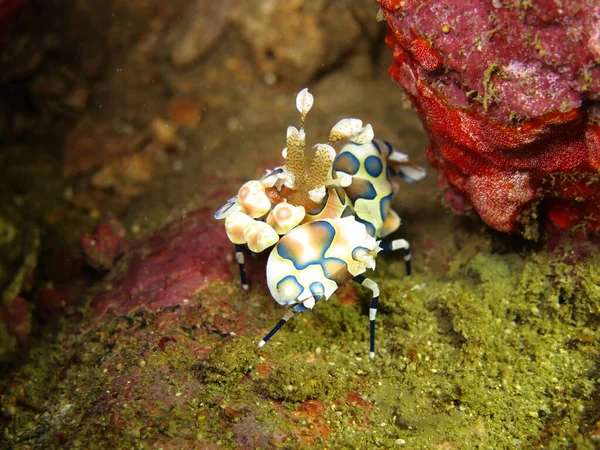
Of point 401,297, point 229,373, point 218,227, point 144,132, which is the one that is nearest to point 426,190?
point 401,297

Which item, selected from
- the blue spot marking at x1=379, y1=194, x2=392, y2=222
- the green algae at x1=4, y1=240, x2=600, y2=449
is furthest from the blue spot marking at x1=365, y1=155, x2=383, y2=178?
the green algae at x1=4, y1=240, x2=600, y2=449

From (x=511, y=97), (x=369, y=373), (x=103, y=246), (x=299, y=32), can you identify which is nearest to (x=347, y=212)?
(x=369, y=373)

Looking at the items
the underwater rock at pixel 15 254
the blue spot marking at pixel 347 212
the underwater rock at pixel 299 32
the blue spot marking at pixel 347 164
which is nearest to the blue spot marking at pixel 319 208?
the blue spot marking at pixel 347 212

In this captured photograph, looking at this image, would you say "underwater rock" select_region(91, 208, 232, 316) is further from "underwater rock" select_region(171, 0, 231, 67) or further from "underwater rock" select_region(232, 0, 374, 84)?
"underwater rock" select_region(171, 0, 231, 67)

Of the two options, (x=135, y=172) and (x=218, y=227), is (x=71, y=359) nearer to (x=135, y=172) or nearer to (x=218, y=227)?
(x=218, y=227)

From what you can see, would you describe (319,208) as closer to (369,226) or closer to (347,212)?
(347,212)
